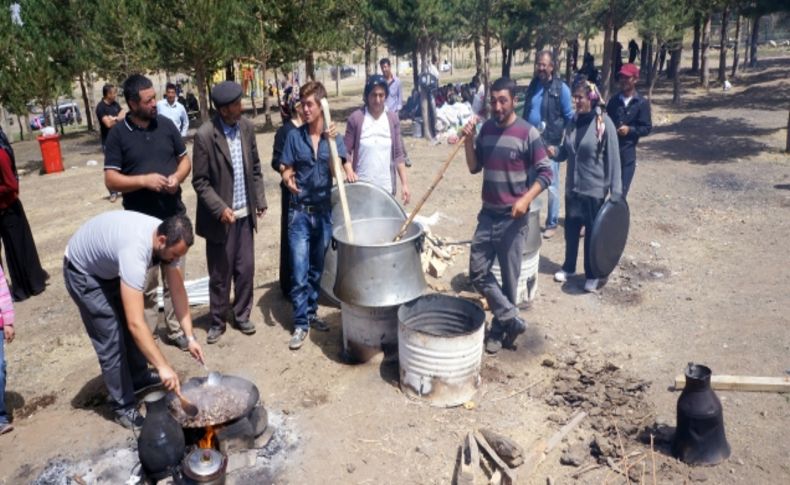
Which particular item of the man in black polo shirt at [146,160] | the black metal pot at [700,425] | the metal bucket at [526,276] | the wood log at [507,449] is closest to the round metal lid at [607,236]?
the metal bucket at [526,276]

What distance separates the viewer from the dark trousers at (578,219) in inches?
246

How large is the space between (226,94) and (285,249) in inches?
64.5

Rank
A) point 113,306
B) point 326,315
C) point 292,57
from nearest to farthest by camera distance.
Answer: point 113,306 → point 326,315 → point 292,57

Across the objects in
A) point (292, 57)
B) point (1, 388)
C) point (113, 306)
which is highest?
point (292, 57)

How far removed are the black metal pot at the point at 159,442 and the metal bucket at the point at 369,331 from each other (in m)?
1.71

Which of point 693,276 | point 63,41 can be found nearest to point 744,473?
point 693,276

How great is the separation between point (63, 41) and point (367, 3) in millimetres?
10336

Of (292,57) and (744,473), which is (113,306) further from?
(292,57)

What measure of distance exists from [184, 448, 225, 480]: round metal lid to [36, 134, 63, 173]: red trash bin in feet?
44.8

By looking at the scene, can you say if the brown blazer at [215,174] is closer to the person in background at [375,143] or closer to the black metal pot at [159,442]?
the person in background at [375,143]

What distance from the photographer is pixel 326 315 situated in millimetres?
6012

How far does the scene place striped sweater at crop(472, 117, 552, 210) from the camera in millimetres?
4832

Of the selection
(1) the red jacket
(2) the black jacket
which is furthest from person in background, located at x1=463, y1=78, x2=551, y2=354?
(1) the red jacket

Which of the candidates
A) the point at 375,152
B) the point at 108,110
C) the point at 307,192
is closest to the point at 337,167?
the point at 307,192
